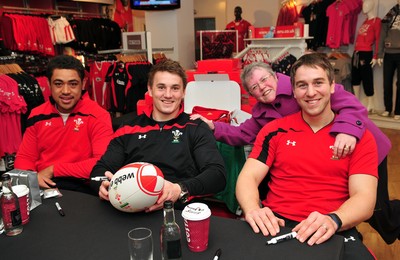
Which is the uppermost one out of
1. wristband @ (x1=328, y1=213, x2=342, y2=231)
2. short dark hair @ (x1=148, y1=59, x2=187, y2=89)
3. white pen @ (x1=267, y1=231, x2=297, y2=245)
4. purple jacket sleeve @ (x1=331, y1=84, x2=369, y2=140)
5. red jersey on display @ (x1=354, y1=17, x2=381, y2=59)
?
red jersey on display @ (x1=354, y1=17, x2=381, y2=59)

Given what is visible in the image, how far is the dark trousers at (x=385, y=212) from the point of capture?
1.90 m

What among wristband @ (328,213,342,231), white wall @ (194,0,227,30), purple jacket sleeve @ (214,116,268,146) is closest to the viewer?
wristband @ (328,213,342,231)

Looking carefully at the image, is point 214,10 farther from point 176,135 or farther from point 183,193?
point 183,193

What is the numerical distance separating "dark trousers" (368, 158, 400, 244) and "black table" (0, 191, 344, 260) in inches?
34.0

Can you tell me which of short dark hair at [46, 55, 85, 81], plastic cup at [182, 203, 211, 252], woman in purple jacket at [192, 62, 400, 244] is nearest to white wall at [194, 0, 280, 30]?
woman in purple jacket at [192, 62, 400, 244]

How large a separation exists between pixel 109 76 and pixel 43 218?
15.0 feet

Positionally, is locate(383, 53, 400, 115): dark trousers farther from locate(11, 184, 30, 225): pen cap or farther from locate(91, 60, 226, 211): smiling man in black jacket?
locate(11, 184, 30, 225): pen cap

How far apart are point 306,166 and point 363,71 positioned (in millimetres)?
5626

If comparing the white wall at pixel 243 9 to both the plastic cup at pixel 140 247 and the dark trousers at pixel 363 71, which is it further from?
the plastic cup at pixel 140 247

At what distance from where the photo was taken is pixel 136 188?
4.39 ft

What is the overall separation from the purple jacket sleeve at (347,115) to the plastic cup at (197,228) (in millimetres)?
843

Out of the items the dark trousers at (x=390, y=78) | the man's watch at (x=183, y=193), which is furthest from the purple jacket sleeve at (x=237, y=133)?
the dark trousers at (x=390, y=78)

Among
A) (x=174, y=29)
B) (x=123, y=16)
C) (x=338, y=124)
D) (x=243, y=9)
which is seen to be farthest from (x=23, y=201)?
(x=243, y=9)

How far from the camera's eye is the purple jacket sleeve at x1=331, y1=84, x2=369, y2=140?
1623mm
